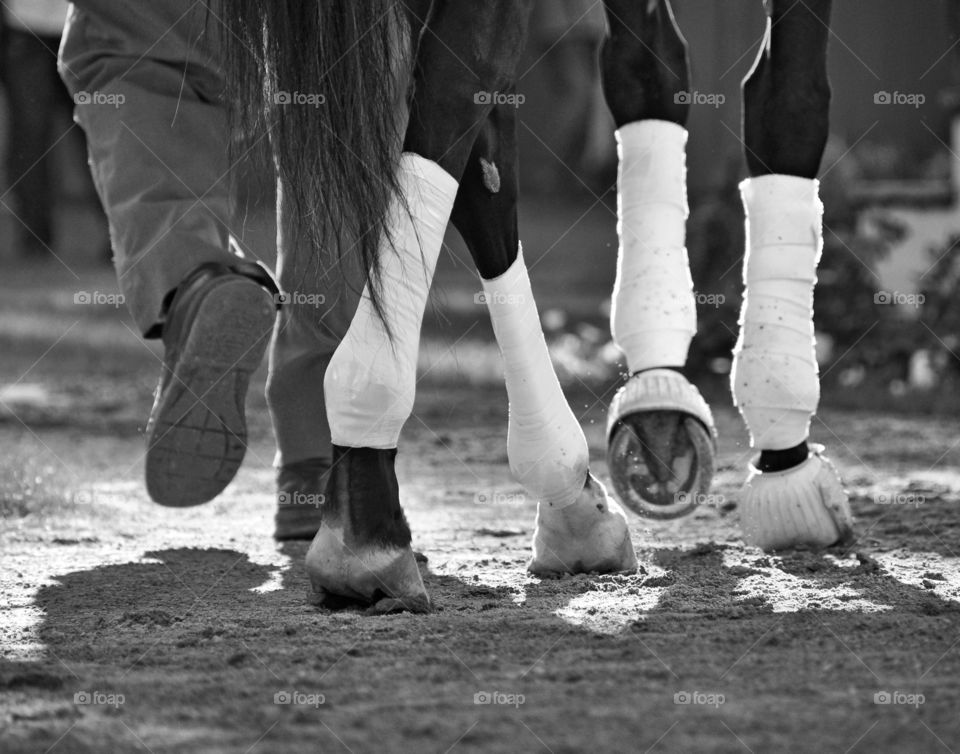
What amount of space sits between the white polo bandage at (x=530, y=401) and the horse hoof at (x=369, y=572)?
35 cm

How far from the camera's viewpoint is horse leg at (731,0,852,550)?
9.35 ft

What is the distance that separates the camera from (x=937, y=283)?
5.71m

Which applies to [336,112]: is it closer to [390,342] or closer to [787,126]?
[390,342]

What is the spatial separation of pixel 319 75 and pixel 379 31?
0.36ft

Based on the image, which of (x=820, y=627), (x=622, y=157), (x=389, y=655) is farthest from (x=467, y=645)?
(x=622, y=157)

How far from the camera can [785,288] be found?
2912mm

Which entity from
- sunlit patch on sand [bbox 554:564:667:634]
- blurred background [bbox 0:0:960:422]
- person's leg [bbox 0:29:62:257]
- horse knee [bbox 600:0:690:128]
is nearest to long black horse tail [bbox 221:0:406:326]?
blurred background [bbox 0:0:960:422]

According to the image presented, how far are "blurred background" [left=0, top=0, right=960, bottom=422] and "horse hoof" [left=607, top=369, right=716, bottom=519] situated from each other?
0.38 metres

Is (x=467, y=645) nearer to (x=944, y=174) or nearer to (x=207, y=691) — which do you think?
(x=207, y=691)

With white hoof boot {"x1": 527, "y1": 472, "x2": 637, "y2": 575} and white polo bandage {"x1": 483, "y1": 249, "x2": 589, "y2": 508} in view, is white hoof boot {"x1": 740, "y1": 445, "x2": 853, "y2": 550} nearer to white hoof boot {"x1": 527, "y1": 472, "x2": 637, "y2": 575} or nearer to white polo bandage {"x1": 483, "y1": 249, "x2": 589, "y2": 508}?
white hoof boot {"x1": 527, "y1": 472, "x2": 637, "y2": 575}

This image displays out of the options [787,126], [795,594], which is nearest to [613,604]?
[795,594]

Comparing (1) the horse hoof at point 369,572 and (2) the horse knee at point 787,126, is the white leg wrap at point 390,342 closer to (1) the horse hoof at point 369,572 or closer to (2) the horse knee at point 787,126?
(1) the horse hoof at point 369,572

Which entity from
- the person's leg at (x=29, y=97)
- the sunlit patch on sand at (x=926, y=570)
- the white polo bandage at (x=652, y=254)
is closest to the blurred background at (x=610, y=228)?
the person's leg at (x=29, y=97)

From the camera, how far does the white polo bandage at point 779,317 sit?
2.87 meters
